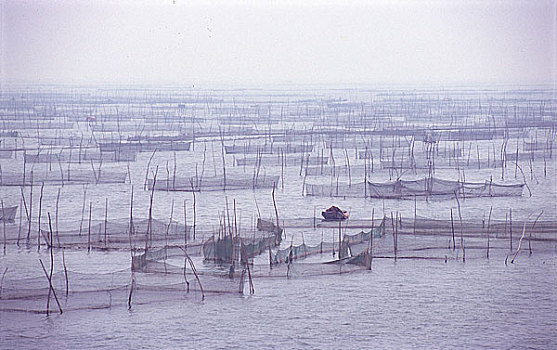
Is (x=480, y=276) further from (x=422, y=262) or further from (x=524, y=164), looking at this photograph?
(x=524, y=164)

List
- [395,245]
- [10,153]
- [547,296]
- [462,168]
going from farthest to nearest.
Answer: [10,153], [462,168], [395,245], [547,296]

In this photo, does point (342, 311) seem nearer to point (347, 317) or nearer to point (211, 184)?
point (347, 317)

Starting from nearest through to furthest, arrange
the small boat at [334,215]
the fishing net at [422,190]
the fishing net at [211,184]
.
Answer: the small boat at [334,215] → the fishing net at [422,190] → the fishing net at [211,184]

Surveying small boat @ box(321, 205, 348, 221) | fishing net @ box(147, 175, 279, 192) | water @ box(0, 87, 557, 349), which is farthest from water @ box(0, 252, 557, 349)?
fishing net @ box(147, 175, 279, 192)

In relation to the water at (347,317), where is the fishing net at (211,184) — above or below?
above

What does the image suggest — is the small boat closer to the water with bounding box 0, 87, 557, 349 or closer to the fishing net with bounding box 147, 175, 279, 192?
the water with bounding box 0, 87, 557, 349

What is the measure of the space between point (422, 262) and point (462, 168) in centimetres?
660

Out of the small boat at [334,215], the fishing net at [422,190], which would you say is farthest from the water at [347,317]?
the fishing net at [422,190]

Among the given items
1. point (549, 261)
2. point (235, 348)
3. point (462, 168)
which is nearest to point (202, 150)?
point (462, 168)

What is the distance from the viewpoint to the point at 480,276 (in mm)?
8055

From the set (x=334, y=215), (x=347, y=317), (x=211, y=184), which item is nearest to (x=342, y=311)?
(x=347, y=317)

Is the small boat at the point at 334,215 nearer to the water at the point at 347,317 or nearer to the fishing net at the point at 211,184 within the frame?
the water at the point at 347,317

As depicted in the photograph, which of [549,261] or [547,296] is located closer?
[547,296]

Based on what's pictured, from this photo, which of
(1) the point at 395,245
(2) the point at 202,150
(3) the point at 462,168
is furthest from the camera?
(2) the point at 202,150
